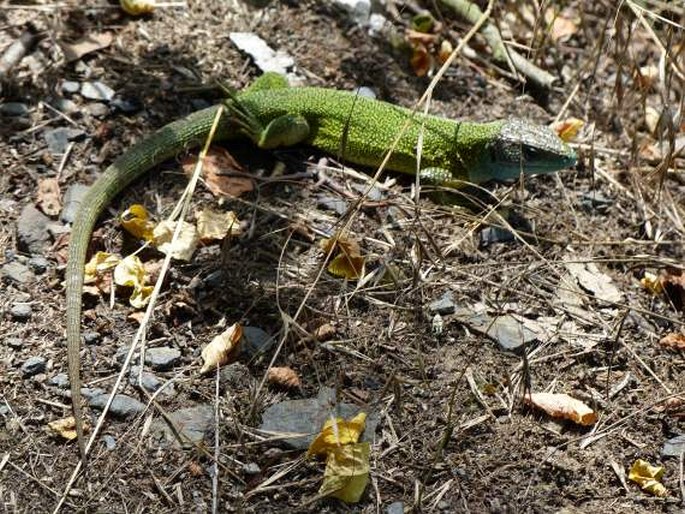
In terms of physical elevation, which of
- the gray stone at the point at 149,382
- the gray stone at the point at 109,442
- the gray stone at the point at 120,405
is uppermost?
the gray stone at the point at 149,382

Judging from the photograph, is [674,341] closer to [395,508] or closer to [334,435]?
[395,508]

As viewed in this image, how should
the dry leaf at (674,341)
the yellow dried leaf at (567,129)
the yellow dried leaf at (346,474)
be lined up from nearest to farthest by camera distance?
the yellow dried leaf at (346,474)
the dry leaf at (674,341)
the yellow dried leaf at (567,129)

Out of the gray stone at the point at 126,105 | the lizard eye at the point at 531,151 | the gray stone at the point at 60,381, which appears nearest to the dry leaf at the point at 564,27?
the lizard eye at the point at 531,151

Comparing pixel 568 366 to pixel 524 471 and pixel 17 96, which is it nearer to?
pixel 524 471

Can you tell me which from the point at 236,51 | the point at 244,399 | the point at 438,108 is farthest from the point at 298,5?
the point at 244,399

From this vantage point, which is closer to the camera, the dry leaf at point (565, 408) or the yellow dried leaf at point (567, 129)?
the dry leaf at point (565, 408)

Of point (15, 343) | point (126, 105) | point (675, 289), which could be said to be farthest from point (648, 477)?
point (126, 105)

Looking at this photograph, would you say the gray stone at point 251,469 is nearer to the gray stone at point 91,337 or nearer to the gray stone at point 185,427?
the gray stone at point 185,427

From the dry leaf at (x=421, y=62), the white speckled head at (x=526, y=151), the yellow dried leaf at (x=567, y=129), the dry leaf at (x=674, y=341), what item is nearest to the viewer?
the dry leaf at (x=674, y=341)
